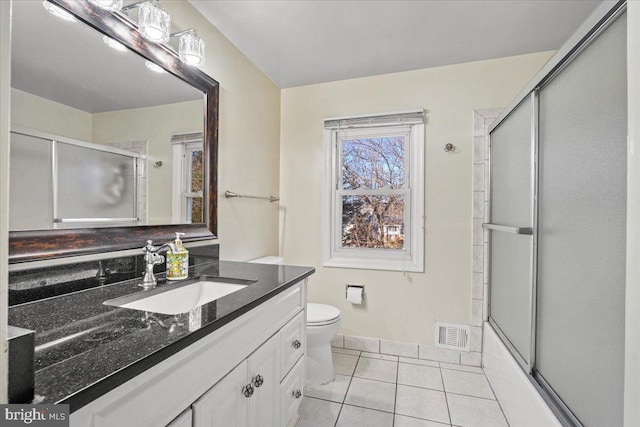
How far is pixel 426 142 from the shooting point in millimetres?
2410

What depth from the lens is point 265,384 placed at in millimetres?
1173

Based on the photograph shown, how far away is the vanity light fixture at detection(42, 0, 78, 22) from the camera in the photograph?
3.49 ft

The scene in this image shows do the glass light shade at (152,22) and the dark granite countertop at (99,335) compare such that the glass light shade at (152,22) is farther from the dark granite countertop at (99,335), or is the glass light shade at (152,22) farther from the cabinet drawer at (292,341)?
the cabinet drawer at (292,341)

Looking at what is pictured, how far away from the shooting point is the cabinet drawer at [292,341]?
133cm

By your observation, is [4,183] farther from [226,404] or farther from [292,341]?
[292,341]

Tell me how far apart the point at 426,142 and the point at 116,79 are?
2005 mm

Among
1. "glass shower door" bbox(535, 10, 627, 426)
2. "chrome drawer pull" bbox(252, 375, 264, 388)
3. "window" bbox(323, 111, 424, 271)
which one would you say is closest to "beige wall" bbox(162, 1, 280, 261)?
"window" bbox(323, 111, 424, 271)

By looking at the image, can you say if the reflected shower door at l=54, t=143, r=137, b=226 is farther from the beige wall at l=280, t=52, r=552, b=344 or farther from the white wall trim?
the beige wall at l=280, t=52, r=552, b=344

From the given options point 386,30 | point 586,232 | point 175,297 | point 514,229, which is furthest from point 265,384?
point 386,30

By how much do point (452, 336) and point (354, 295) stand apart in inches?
30.8

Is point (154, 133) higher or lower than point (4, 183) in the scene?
higher

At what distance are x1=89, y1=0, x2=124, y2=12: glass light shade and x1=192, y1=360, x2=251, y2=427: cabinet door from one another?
4.49 feet

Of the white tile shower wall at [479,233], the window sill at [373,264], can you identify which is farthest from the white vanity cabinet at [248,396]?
the white tile shower wall at [479,233]

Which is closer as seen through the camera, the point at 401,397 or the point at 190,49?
the point at 190,49
